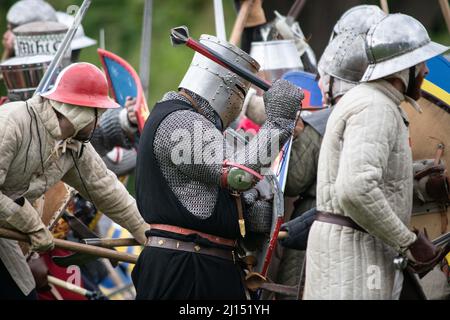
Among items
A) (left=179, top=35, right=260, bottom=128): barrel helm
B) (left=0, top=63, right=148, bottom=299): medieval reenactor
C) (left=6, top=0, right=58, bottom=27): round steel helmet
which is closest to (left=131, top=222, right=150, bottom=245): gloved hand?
(left=0, top=63, right=148, bottom=299): medieval reenactor

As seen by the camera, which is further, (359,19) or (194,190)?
(359,19)

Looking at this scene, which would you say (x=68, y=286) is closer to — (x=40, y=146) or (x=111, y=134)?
(x=111, y=134)

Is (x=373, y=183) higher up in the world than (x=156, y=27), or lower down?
higher up

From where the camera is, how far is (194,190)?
5191 mm

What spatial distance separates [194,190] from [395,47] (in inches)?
41.2

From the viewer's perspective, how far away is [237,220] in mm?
5277

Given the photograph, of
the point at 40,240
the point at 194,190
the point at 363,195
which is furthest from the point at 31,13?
the point at 363,195

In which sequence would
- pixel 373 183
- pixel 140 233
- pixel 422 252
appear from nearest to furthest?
pixel 373 183 → pixel 422 252 → pixel 140 233

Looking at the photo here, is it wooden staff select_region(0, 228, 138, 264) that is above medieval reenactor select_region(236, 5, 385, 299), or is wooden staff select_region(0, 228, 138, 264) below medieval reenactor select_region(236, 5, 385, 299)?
below

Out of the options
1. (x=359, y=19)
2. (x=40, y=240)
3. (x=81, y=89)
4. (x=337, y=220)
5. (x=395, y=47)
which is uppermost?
(x=395, y=47)

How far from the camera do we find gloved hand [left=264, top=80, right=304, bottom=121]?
16.9ft

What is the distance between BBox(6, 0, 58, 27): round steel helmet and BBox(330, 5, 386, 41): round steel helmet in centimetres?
317

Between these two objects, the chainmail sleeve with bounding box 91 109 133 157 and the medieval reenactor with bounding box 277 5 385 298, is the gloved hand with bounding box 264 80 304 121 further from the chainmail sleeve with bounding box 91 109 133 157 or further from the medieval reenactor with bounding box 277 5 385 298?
the chainmail sleeve with bounding box 91 109 133 157
